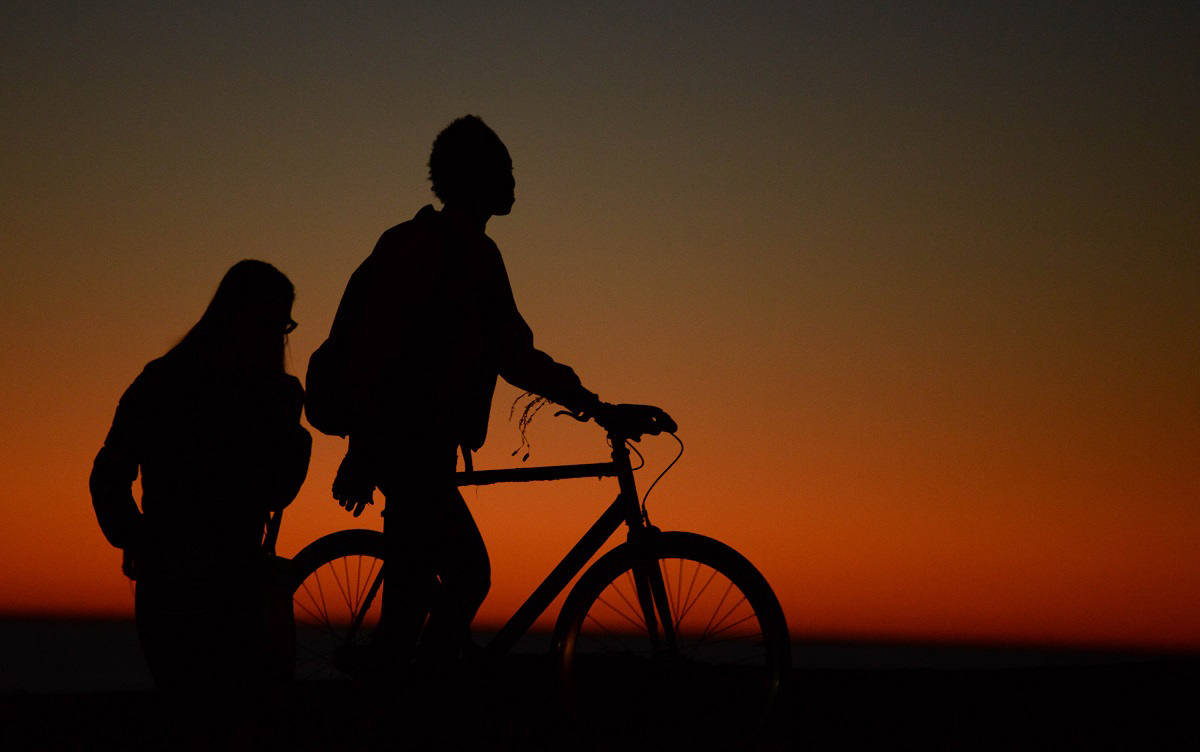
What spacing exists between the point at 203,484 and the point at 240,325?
1.47ft

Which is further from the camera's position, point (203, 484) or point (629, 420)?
point (629, 420)

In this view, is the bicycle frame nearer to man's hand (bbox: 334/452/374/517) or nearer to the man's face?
man's hand (bbox: 334/452/374/517)

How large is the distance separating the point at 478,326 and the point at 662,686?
1.48 metres

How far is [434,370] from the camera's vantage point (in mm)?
3795

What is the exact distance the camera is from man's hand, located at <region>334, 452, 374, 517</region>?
3.91m

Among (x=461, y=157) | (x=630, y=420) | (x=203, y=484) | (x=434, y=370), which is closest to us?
(x=203, y=484)

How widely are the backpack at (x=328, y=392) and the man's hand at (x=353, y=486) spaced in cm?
13

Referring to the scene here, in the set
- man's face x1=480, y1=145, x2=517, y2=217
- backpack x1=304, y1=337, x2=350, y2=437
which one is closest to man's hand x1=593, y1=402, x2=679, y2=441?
man's face x1=480, y1=145, x2=517, y2=217

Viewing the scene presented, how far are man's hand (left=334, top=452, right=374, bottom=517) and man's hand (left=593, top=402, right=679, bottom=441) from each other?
0.89m

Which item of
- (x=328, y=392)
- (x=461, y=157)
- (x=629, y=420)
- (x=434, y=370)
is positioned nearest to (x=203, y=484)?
(x=328, y=392)

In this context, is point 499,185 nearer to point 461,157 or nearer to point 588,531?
point 461,157

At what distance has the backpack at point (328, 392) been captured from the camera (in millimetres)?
3773

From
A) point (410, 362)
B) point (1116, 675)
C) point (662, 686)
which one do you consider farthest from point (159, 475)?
point (1116, 675)

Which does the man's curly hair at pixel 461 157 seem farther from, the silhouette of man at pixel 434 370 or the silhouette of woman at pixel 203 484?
the silhouette of woman at pixel 203 484
